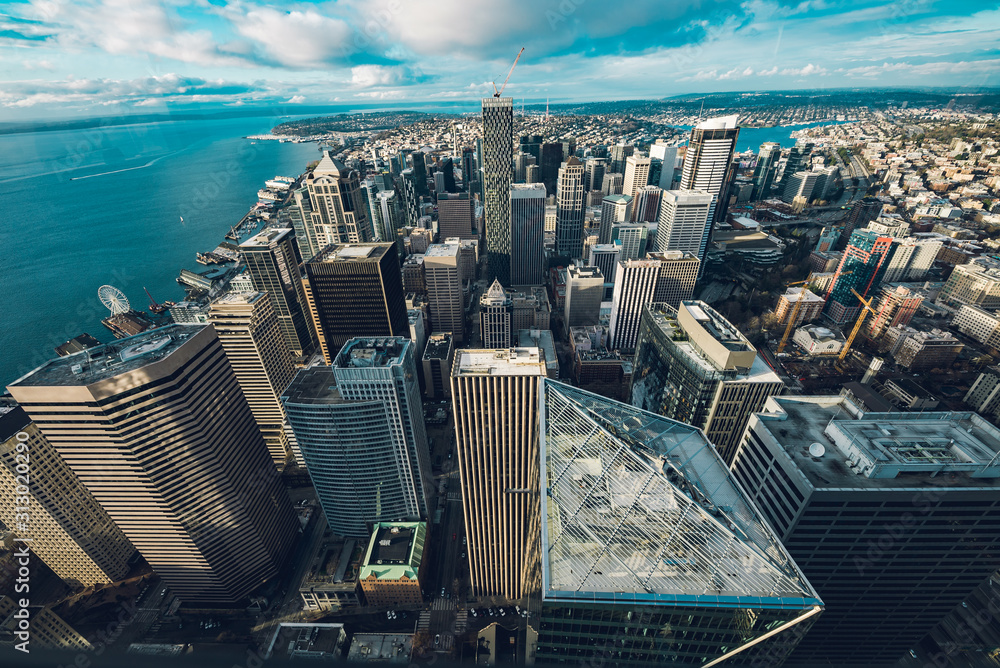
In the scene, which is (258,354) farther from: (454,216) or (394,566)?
(454,216)

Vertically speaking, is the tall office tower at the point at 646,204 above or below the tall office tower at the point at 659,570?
below

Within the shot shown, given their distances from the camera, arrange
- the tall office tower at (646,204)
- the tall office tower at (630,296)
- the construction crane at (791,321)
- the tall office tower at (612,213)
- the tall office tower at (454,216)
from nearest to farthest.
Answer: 1. the tall office tower at (630,296)
2. the construction crane at (791,321)
3. the tall office tower at (612,213)
4. the tall office tower at (454,216)
5. the tall office tower at (646,204)

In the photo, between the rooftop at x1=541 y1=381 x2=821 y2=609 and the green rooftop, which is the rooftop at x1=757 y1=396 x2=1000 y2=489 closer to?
the rooftop at x1=541 y1=381 x2=821 y2=609

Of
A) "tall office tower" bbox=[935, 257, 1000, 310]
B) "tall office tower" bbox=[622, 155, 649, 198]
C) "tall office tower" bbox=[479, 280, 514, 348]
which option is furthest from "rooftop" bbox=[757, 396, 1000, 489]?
"tall office tower" bbox=[622, 155, 649, 198]

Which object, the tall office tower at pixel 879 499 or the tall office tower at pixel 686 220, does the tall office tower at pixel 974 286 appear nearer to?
the tall office tower at pixel 686 220

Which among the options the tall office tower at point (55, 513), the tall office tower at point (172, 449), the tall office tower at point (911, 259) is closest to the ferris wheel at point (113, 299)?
the tall office tower at point (55, 513)
